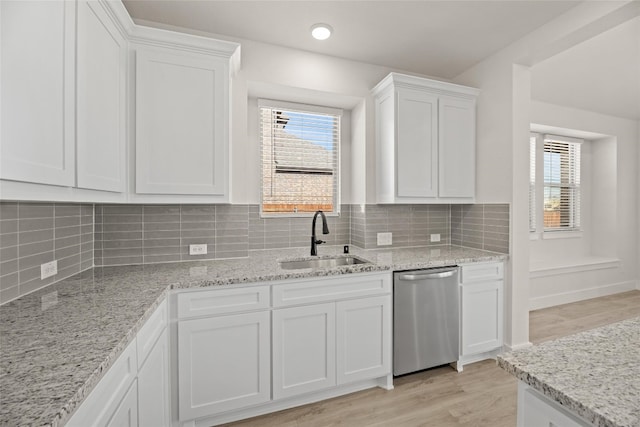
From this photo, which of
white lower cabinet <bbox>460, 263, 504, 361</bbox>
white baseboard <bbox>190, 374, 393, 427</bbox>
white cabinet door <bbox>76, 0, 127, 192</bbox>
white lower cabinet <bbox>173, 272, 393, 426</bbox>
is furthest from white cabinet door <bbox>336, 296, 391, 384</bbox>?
white cabinet door <bbox>76, 0, 127, 192</bbox>

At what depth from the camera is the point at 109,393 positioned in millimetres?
953

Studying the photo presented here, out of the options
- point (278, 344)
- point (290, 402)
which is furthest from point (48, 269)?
point (290, 402)

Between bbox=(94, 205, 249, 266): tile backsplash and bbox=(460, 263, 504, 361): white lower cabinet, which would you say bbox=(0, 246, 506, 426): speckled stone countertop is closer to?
bbox=(94, 205, 249, 266): tile backsplash

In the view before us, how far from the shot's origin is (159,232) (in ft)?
7.30

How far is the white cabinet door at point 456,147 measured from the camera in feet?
8.97

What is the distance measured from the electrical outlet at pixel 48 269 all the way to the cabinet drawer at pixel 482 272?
2.74 m

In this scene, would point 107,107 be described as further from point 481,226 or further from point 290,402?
point 481,226

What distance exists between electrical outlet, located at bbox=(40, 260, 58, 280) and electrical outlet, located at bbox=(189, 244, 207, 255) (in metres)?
0.79

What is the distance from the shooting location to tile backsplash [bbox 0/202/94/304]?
1328 millimetres

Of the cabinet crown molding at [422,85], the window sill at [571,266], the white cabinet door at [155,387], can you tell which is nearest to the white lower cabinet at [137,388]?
the white cabinet door at [155,387]

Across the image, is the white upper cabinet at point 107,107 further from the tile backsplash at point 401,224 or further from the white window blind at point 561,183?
the white window blind at point 561,183

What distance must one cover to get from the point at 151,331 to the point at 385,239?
213 centimetres

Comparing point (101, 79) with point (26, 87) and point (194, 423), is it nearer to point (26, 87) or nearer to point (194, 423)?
point (26, 87)

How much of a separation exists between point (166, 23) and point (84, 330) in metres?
2.24
